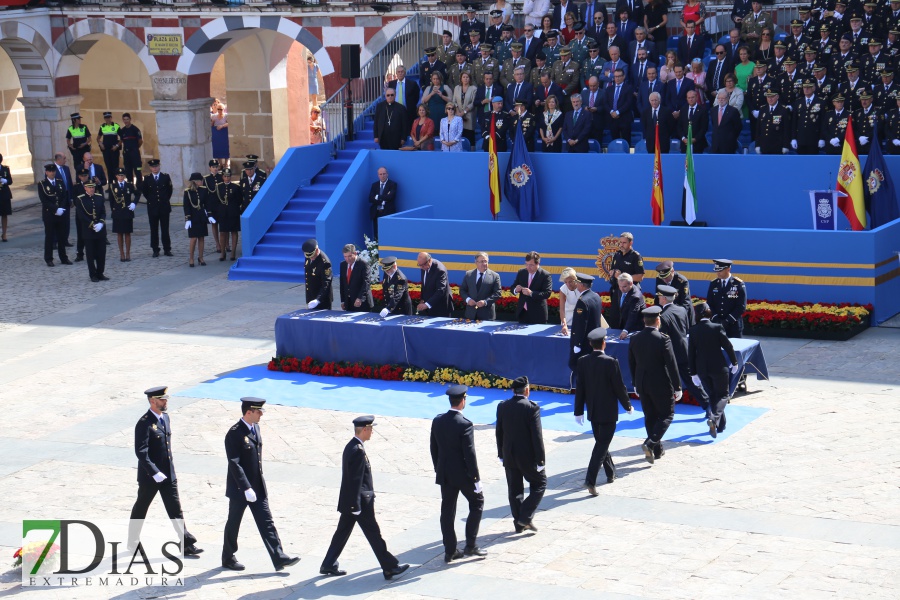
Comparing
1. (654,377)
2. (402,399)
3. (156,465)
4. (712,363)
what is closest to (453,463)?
(156,465)

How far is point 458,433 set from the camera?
12.1 m

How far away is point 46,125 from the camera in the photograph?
34094 mm

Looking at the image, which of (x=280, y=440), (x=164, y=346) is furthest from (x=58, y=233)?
(x=280, y=440)

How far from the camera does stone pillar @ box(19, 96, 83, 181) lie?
33.9 m

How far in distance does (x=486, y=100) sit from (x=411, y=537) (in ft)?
47.3

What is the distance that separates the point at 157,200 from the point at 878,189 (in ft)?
44.3

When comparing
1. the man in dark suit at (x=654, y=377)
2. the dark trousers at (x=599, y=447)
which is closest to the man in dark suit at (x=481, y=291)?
the man in dark suit at (x=654, y=377)

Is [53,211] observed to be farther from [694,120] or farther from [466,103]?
[694,120]

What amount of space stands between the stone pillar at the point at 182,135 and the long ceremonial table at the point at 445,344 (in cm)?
1423

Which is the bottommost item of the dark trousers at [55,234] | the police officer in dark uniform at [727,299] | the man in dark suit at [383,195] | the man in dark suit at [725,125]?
the police officer in dark uniform at [727,299]

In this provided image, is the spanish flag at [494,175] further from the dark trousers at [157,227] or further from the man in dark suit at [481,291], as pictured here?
the dark trousers at [157,227]

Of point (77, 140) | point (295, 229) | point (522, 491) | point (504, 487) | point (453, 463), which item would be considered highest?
point (77, 140)

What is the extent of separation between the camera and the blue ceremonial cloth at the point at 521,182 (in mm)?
24688

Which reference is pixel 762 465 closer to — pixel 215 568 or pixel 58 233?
pixel 215 568
